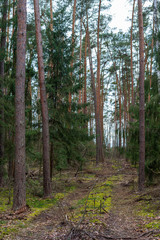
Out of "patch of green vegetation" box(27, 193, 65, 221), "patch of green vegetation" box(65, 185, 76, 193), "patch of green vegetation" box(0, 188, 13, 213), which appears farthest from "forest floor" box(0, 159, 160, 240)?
"patch of green vegetation" box(65, 185, 76, 193)

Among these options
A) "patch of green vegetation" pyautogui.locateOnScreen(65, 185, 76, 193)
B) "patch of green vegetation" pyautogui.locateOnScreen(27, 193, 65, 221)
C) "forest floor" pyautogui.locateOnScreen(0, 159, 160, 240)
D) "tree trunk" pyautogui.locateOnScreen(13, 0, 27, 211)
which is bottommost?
"patch of green vegetation" pyautogui.locateOnScreen(65, 185, 76, 193)

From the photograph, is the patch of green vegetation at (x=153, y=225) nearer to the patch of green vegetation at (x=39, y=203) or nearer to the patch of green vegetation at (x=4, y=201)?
the patch of green vegetation at (x=39, y=203)

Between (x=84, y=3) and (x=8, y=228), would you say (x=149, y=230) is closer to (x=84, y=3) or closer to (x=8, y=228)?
(x=8, y=228)

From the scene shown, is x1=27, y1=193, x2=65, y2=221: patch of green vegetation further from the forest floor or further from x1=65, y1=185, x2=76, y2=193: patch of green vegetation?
x1=65, y1=185, x2=76, y2=193: patch of green vegetation

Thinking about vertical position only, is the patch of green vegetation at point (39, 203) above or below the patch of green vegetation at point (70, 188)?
above

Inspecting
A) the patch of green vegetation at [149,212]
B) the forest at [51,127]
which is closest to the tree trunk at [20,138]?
the forest at [51,127]

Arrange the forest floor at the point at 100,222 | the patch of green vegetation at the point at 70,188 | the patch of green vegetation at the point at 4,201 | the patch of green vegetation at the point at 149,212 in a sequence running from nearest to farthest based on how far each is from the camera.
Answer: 1. the forest floor at the point at 100,222
2. the patch of green vegetation at the point at 149,212
3. the patch of green vegetation at the point at 4,201
4. the patch of green vegetation at the point at 70,188

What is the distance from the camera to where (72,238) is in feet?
14.7

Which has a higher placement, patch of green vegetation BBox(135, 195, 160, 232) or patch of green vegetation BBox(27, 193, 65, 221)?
patch of green vegetation BBox(135, 195, 160, 232)

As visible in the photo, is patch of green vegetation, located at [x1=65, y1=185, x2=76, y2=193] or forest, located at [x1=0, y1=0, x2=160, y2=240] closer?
forest, located at [x1=0, y1=0, x2=160, y2=240]

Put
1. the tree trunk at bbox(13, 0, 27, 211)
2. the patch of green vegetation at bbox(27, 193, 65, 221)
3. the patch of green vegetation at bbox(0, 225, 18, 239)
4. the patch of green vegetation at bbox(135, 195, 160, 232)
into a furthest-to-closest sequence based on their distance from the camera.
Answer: the patch of green vegetation at bbox(27, 193, 65, 221)
the tree trunk at bbox(13, 0, 27, 211)
the patch of green vegetation at bbox(135, 195, 160, 232)
the patch of green vegetation at bbox(0, 225, 18, 239)

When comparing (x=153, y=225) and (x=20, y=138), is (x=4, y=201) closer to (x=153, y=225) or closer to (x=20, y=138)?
(x=20, y=138)

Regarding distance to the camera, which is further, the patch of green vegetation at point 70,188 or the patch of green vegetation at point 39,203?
the patch of green vegetation at point 70,188

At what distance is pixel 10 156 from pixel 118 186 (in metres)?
5.57
